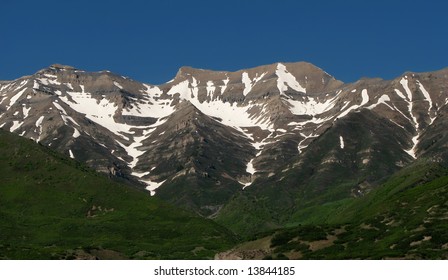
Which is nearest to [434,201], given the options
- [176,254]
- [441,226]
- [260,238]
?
[441,226]

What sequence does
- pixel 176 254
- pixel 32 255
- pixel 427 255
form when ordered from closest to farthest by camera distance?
pixel 427 255 → pixel 32 255 → pixel 176 254

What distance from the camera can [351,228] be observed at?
5472 inches

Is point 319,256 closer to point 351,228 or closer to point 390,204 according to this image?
point 351,228

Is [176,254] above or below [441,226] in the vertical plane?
above

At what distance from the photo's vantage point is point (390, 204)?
539ft

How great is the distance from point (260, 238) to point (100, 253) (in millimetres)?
55643

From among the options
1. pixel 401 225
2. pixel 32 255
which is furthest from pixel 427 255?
pixel 32 255

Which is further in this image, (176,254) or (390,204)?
(176,254)
